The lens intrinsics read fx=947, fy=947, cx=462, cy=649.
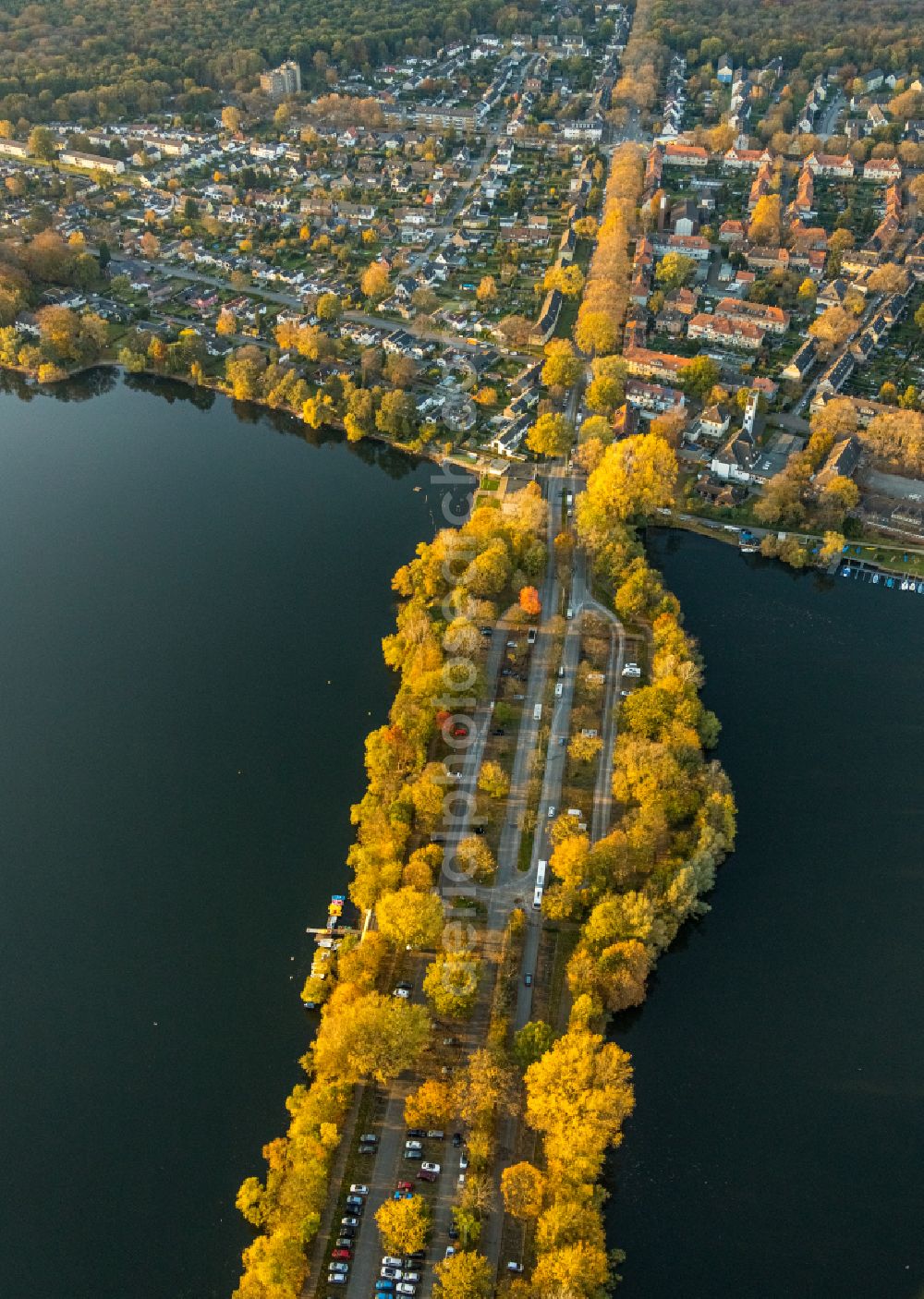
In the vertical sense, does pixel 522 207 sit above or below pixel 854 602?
above

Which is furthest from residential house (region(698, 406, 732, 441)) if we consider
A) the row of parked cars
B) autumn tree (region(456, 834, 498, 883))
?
the row of parked cars

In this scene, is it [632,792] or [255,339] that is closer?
[632,792]

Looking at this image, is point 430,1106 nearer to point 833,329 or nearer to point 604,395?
point 604,395

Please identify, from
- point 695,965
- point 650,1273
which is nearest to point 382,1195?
point 650,1273

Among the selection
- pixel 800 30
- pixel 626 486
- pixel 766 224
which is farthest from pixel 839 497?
pixel 800 30

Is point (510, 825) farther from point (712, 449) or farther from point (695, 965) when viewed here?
point (712, 449)
